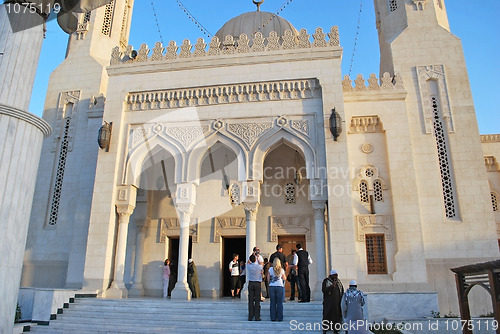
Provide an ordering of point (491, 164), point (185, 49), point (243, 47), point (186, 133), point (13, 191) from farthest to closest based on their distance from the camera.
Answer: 1. point (491, 164)
2. point (185, 49)
3. point (243, 47)
4. point (186, 133)
5. point (13, 191)

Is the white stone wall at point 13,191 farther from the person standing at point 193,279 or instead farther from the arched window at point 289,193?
the arched window at point 289,193

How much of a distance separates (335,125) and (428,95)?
370 cm

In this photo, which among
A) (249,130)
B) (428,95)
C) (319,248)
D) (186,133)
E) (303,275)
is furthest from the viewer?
(428,95)

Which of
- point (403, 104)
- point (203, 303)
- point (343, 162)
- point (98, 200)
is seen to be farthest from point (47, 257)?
point (403, 104)

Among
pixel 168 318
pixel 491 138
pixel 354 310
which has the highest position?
pixel 491 138

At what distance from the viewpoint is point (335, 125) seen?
31.0ft

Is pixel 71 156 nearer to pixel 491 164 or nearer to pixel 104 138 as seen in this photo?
pixel 104 138

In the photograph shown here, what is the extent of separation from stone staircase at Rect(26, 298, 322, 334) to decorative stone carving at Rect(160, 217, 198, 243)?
3.76 metres

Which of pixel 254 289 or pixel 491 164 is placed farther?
pixel 491 164

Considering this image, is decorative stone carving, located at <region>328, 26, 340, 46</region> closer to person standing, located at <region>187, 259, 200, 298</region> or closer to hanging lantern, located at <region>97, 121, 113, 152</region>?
hanging lantern, located at <region>97, 121, 113, 152</region>

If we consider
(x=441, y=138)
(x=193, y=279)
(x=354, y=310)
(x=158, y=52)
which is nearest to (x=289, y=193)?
(x=193, y=279)

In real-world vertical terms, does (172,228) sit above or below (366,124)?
below

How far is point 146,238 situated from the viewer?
12078 millimetres

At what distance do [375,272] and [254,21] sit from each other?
11097 millimetres
